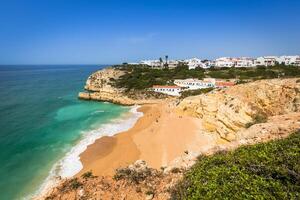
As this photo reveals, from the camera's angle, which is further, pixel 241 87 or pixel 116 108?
pixel 116 108

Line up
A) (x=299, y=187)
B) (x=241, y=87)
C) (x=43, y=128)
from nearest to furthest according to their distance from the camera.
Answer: (x=299, y=187), (x=241, y=87), (x=43, y=128)

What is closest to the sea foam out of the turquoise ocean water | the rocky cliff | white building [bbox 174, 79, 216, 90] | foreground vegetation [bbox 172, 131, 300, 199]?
the turquoise ocean water

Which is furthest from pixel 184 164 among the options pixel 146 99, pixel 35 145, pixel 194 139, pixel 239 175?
pixel 146 99

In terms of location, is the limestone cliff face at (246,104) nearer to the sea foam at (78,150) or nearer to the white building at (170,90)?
the sea foam at (78,150)

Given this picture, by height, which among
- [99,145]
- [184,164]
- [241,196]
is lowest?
[99,145]

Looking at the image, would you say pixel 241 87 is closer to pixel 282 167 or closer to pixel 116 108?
pixel 282 167

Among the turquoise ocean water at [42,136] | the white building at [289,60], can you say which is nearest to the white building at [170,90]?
the turquoise ocean water at [42,136]
